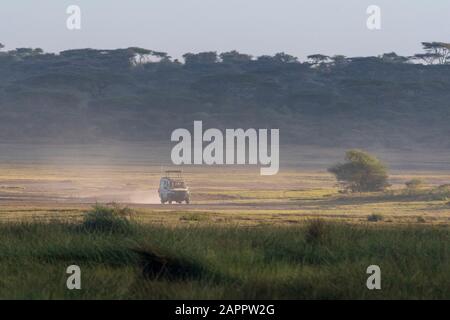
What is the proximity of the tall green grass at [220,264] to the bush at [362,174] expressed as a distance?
33.4 metres

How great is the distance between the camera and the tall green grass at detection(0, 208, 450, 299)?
954 cm

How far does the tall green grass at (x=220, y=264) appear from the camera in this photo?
31.3 ft

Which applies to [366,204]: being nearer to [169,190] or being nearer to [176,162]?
[169,190]

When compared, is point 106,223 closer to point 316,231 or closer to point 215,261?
point 316,231

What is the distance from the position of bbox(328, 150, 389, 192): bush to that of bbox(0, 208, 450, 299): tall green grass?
1314 inches

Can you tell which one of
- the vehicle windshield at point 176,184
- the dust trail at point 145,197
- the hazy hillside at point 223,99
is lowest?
the dust trail at point 145,197

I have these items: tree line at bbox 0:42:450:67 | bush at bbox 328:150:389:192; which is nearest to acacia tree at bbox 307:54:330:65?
tree line at bbox 0:42:450:67

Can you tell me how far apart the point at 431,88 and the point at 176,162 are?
31.9 metres

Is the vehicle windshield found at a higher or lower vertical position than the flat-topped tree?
lower

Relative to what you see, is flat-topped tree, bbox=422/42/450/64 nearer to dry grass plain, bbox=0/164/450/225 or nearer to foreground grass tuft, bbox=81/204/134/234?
dry grass plain, bbox=0/164/450/225

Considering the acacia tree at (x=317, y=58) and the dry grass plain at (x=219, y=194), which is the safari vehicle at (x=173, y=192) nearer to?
the dry grass plain at (x=219, y=194)

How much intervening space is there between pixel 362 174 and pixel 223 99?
42.2 m

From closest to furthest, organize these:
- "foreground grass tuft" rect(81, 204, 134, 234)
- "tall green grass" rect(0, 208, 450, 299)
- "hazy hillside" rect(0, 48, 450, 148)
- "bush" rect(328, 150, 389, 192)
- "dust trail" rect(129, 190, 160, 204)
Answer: "tall green grass" rect(0, 208, 450, 299)
"foreground grass tuft" rect(81, 204, 134, 234)
"dust trail" rect(129, 190, 160, 204)
"bush" rect(328, 150, 389, 192)
"hazy hillside" rect(0, 48, 450, 148)

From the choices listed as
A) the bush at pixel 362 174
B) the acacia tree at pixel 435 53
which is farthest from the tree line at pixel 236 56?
the bush at pixel 362 174
